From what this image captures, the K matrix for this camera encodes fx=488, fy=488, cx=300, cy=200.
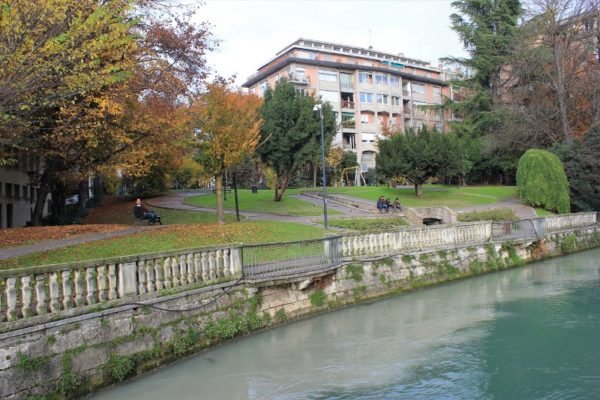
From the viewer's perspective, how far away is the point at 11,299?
23.5 feet

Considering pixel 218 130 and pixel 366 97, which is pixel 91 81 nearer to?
pixel 218 130

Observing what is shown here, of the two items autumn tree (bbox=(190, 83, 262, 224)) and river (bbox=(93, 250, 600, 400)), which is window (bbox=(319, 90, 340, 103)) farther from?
river (bbox=(93, 250, 600, 400))

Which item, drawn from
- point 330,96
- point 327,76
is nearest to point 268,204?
point 330,96

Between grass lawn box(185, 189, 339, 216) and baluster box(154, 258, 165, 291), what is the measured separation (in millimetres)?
21330

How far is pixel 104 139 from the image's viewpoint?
18.9 metres

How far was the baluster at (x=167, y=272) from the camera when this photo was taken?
9711mm

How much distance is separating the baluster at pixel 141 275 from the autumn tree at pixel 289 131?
2460 cm

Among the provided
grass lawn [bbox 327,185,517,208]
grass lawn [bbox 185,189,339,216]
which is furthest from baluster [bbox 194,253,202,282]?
grass lawn [bbox 327,185,517,208]

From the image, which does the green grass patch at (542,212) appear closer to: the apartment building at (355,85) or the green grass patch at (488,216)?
the green grass patch at (488,216)

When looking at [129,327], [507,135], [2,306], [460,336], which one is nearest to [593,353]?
[460,336]

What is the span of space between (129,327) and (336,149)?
4692 centimetres

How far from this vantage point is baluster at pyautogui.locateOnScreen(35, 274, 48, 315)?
748 cm

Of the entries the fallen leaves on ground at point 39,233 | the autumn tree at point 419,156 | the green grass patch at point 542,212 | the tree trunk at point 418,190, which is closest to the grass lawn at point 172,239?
the fallen leaves on ground at point 39,233

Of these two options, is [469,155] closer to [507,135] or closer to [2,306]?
[507,135]
